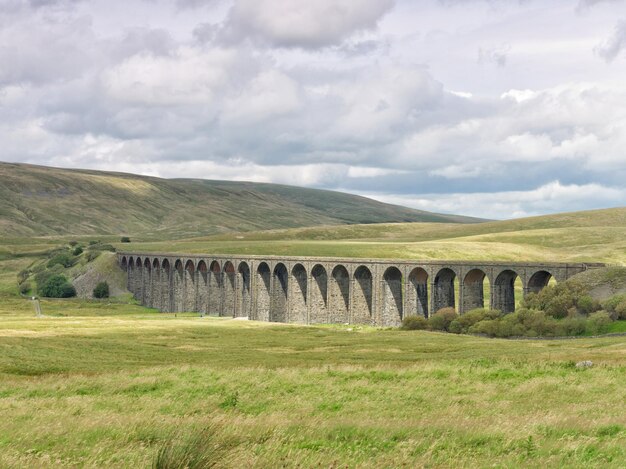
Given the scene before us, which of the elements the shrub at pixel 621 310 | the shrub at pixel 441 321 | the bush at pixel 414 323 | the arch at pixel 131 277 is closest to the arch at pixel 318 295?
the bush at pixel 414 323

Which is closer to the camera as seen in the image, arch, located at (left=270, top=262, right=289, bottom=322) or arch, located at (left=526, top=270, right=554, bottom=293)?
arch, located at (left=526, top=270, right=554, bottom=293)

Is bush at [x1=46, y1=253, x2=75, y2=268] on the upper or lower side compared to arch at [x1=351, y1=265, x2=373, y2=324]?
upper

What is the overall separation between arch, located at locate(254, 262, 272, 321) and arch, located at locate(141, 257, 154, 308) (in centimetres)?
3619

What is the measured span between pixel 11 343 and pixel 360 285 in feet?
163

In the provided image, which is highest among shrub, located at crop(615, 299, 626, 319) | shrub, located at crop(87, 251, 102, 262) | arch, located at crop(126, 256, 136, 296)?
shrub, located at crop(87, 251, 102, 262)

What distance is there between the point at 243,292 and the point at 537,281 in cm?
4749

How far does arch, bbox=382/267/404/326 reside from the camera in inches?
3354

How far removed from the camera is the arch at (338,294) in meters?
90.9

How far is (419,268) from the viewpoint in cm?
8088

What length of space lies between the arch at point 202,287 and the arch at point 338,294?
29.0 metres

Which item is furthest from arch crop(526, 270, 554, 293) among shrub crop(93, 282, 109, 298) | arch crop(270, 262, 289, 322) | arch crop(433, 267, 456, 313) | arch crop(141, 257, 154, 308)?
shrub crop(93, 282, 109, 298)

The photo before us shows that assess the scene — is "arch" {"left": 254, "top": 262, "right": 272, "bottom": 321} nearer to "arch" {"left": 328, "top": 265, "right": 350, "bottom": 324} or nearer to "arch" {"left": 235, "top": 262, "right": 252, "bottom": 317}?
"arch" {"left": 235, "top": 262, "right": 252, "bottom": 317}

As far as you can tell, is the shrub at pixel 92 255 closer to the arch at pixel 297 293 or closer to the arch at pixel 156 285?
the arch at pixel 156 285

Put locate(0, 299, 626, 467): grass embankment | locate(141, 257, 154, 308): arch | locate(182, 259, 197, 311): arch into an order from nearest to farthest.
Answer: locate(0, 299, 626, 467): grass embankment < locate(182, 259, 197, 311): arch < locate(141, 257, 154, 308): arch
